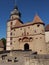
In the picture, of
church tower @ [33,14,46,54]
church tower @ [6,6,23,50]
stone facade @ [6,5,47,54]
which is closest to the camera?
church tower @ [33,14,46,54]

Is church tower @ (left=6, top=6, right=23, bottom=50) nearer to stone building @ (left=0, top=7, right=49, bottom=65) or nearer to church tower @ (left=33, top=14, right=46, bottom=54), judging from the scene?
stone building @ (left=0, top=7, right=49, bottom=65)

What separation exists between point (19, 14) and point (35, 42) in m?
17.8

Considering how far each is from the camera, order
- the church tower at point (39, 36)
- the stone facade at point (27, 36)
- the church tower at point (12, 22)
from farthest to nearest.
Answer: the church tower at point (12, 22)
the stone facade at point (27, 36)
the church tower at point (39, 36)

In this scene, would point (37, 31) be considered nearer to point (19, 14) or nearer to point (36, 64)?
point (19, 14)

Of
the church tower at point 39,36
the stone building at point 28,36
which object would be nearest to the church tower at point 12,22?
the stone building at point 28,36

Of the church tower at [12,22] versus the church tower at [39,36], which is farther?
the church tower at [12,22]

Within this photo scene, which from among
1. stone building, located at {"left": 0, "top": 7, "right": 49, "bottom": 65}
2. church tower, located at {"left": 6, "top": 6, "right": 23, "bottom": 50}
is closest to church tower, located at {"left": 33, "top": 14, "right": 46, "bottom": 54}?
stone building, located at {"left": 0, "top": 7, "right": 49, "bottom": 65}

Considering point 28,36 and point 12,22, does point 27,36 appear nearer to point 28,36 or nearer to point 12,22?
point 28,36

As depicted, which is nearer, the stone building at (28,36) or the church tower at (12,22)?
the stone building at (28,36)

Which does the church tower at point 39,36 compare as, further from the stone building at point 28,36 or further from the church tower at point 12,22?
the church tower at point 12,22

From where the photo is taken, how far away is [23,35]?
2286 inches

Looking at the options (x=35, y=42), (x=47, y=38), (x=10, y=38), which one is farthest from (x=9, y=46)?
(x=47, y=38)

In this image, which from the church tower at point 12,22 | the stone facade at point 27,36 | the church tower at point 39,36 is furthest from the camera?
the church tower at point 12,22

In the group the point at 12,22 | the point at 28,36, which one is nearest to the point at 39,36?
the point at 28,36
